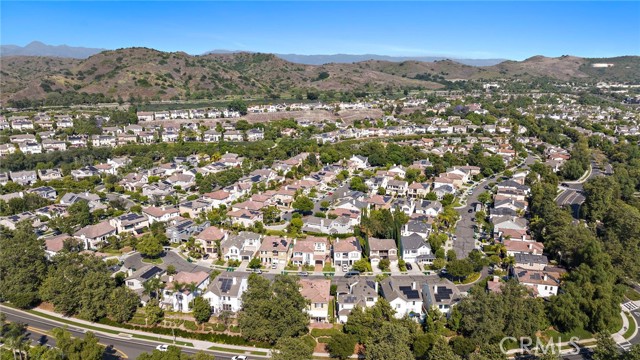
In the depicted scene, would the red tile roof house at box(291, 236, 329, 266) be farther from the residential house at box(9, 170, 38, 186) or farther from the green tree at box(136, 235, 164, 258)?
the residential house at box(9, 170, 38, 186)

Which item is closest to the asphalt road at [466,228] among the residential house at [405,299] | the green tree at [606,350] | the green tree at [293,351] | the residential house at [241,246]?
the residential house at [405,299]

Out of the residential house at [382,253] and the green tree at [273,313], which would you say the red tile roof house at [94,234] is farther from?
the residential house at [382,253]

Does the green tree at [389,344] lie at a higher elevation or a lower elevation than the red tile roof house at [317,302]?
higher

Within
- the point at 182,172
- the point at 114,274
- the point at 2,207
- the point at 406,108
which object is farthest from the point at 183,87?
the point at 114,274

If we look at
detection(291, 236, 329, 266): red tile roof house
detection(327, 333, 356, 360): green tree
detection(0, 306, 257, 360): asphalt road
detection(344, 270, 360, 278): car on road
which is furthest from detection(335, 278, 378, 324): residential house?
detection(0, 306, 257, 360): asphalt road

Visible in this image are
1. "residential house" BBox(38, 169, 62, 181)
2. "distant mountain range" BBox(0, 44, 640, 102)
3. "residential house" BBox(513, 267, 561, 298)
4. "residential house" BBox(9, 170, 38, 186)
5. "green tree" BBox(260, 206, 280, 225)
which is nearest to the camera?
"residential house" BBox(513, 267, 561, 298)

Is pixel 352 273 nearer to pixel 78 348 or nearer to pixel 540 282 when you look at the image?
pixel 540 282

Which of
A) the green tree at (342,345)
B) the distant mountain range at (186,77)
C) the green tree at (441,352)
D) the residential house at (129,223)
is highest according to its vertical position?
the distant mountain range at (186,77)
